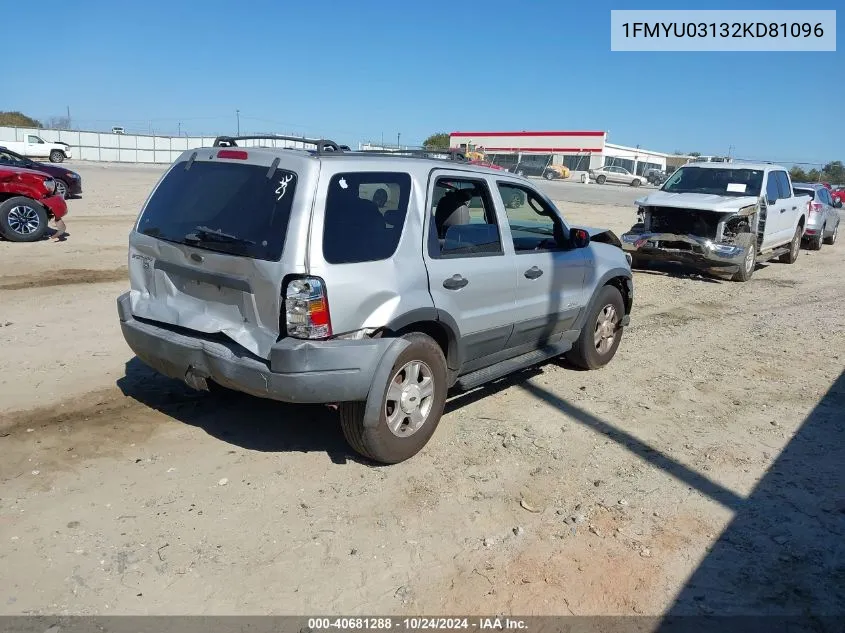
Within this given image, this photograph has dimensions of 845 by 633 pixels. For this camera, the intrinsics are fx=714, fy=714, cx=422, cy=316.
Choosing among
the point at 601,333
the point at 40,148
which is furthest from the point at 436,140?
the point at 601,333

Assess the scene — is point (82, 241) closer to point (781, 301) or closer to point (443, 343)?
point (443, 343)

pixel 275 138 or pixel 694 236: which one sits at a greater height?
pixel 275 138

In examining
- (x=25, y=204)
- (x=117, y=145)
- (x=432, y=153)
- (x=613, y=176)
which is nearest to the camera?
(x=432, y=153)

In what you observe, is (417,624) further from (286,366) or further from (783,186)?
(783,186)

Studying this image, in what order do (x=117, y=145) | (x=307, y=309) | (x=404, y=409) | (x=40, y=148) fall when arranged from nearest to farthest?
(x=307, y=309)
(x=404, y=409)
(x=40, y=148)
(x=117, y=145)

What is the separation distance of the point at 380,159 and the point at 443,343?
4.19 feet

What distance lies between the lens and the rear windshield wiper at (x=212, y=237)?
13.2 feet

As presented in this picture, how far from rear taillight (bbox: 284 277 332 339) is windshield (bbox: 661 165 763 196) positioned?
400 inches

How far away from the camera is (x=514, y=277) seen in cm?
525

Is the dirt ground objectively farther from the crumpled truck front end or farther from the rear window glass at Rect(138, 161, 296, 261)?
the crumpled truck front end

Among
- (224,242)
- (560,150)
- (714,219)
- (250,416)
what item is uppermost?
(560,150)

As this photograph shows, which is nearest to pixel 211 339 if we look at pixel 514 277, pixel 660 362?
pixel 514 277

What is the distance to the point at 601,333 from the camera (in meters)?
6.69

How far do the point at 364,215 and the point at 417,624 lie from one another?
2.26 meters
